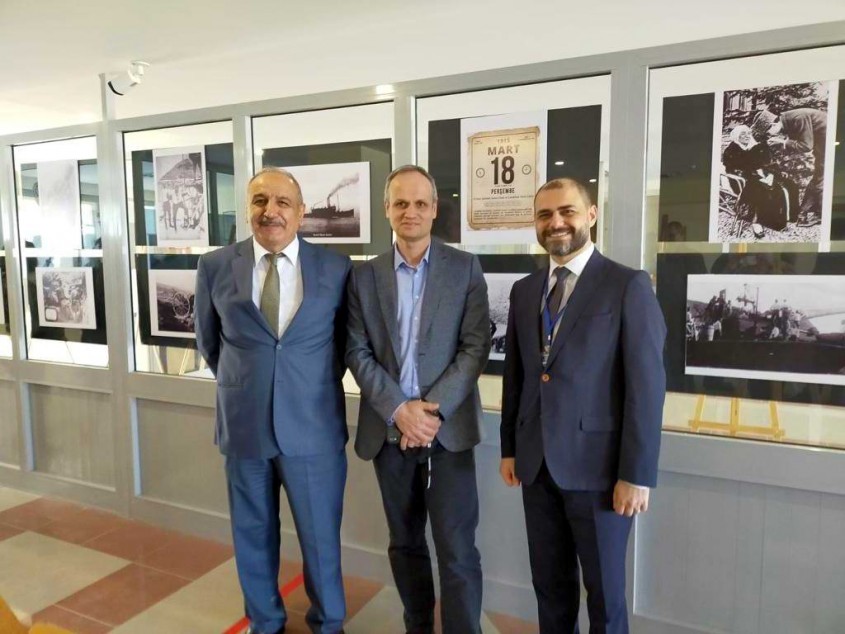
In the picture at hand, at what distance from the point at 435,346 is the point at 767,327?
1.16 metres

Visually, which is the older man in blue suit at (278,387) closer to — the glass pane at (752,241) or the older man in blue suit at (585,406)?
the older man in blue suit at (585,406)

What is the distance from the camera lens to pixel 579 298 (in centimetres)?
175

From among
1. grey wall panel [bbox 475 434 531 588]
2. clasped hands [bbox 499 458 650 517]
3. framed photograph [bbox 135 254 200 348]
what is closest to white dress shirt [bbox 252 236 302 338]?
grey wall panel [bbox 475 434 531 588]

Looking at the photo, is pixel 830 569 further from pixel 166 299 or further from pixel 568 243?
pixel 166 299

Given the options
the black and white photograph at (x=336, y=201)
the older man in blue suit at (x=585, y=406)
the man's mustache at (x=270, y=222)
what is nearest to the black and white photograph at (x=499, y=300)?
the older man in blue suit at (x=585, y=406)

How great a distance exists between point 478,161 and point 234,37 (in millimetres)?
1598

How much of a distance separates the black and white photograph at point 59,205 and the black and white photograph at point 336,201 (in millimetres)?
1535

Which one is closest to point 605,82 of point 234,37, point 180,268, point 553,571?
point 553,571

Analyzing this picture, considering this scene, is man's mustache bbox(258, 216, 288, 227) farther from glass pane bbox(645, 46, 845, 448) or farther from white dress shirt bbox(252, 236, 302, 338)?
glass pane bbox(645, 46, 845, 448)

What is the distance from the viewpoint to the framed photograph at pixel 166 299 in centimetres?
318

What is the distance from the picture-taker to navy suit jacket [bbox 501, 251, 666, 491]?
1.66 m

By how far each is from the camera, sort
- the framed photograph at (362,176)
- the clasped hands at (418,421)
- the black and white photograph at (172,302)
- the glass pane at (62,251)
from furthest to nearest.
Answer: the glass pane at (62,251)
the black and white photograph at (172,302)
the framed photograph at (362,176)
the clasped hands at (418,421)

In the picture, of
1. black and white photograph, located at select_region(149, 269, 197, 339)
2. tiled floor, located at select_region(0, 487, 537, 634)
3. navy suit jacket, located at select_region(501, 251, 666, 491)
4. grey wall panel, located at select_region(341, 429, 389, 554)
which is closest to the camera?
navy suit jacket, located at select_region(501, 251, 666, 491)

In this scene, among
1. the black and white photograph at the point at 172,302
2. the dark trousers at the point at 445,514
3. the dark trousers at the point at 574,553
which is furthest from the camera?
the black and white photograph at the point at 172,302
